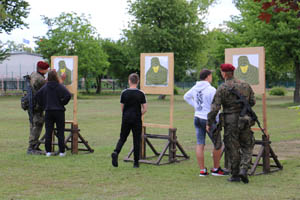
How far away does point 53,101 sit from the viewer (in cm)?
1138

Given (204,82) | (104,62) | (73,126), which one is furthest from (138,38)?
(204,82)

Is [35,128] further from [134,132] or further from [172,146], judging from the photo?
[172,146]

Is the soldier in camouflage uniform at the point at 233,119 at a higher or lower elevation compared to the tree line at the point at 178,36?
lower

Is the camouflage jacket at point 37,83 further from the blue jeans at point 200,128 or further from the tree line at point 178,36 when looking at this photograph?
the tree line at point 178,36

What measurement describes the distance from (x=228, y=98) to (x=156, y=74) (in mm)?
3152

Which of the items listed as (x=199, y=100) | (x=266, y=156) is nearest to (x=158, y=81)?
(x=199, y=100)

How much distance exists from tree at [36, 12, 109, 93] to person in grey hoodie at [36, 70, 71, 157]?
44.6 metres

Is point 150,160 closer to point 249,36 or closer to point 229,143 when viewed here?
point 229,143

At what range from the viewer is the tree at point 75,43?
186 ft

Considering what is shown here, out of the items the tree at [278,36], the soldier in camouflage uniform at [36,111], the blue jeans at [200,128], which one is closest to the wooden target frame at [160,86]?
the blue jeans at [200,128]

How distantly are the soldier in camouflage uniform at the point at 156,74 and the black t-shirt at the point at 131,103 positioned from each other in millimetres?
1380

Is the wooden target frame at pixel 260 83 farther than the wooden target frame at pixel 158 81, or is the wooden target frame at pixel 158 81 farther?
the wooden target frame at pixel 158 81

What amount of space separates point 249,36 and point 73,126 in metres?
26.4

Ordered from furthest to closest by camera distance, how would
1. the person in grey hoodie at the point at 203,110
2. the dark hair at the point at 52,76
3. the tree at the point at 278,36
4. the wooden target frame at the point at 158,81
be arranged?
the tree at the point at 278,36
the dark hair at the point at 52,76
the wooden target frame at the point at 158,81
the person in grey hoodie at the point at 203,110
